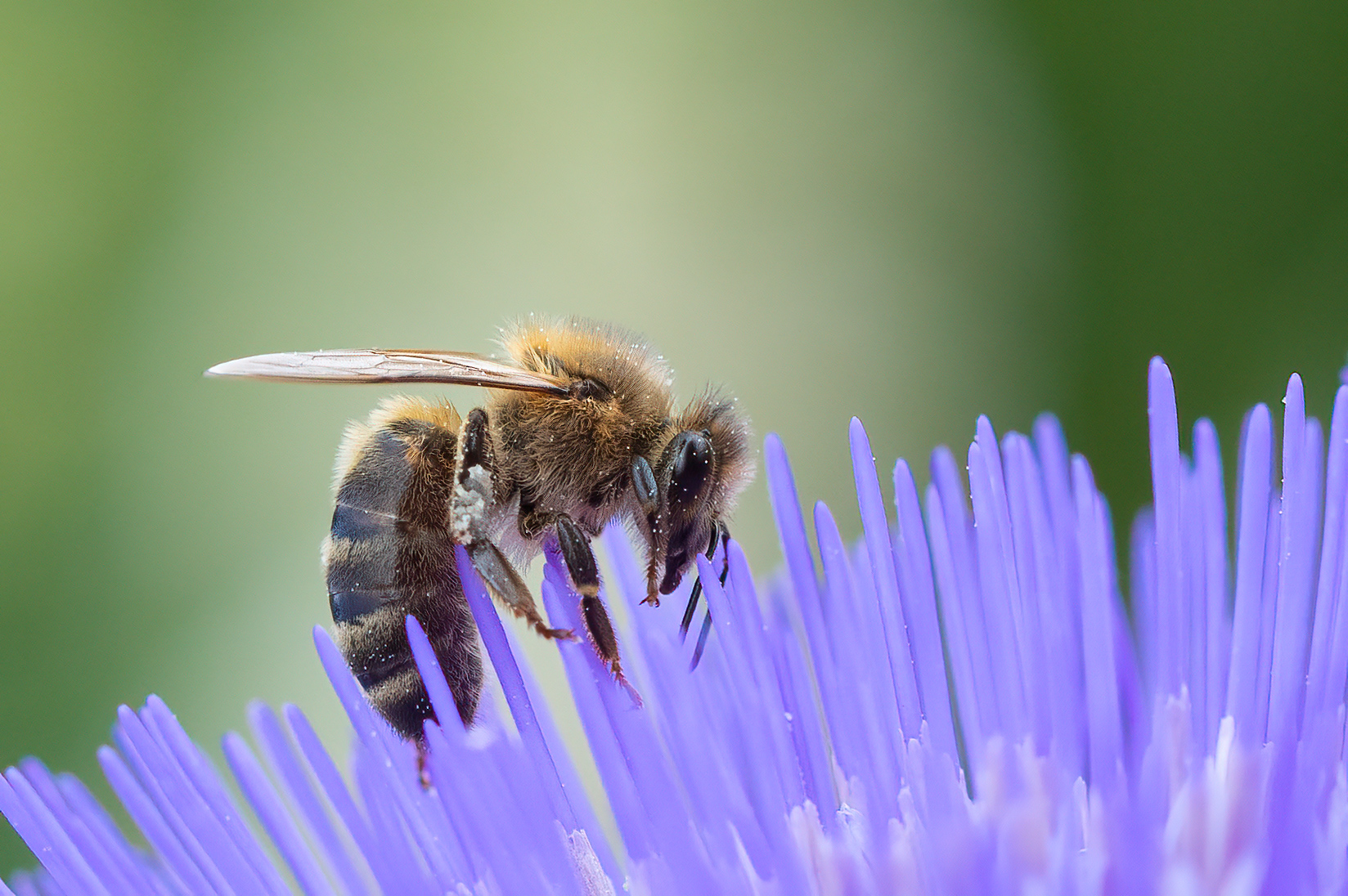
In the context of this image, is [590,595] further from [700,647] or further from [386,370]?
[386,370]

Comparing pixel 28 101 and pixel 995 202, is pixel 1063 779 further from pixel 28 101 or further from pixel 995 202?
pixel 28 101

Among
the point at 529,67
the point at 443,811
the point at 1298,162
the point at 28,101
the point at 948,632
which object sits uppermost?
the point at 529,67

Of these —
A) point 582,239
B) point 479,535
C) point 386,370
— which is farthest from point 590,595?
point 582,239

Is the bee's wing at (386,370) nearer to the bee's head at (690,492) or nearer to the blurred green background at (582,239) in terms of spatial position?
the bee's head at (690,492)

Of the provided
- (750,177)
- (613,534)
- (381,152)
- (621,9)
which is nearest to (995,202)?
(750,177)

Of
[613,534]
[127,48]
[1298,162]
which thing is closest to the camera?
[613,534]

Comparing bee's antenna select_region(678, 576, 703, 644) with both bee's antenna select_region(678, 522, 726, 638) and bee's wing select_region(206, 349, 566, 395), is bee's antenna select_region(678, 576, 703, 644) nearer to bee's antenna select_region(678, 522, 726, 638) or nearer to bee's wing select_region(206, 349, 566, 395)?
bee's antenna select_region(678, 522, 726, 638)
